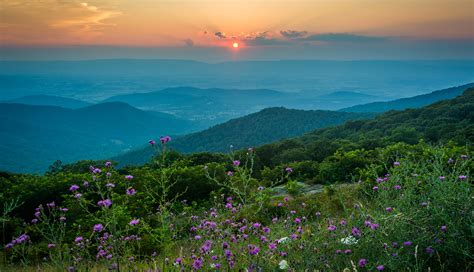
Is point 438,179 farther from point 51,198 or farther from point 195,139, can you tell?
point 195,139

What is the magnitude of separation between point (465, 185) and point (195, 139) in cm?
13216

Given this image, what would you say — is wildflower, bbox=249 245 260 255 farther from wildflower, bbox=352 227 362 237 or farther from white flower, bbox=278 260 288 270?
wildflower, bbox=352 227 362 237

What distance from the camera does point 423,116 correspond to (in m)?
44.3

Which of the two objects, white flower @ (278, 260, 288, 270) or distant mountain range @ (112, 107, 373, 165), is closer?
white flower @ (278, 260, 288, 270)

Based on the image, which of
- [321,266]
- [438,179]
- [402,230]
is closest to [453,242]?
[402,230]

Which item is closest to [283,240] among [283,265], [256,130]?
[283,265]

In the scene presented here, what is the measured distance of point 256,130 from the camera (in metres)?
135

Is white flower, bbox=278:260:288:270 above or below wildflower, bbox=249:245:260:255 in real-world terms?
below

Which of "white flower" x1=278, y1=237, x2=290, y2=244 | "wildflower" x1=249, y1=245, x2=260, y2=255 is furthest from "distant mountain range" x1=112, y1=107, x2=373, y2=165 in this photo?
"wildflower" x1=249, y1=245, x2=260, y2=255

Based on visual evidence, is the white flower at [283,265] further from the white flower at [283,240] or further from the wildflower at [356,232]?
the wildflower at [356,232]

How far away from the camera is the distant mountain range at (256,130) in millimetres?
128375

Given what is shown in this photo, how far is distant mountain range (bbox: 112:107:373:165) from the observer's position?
128 m

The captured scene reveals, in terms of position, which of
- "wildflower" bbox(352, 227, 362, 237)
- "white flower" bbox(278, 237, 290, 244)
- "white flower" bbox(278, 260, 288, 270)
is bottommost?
"white flower" bbox(278, 237, 290, 244)

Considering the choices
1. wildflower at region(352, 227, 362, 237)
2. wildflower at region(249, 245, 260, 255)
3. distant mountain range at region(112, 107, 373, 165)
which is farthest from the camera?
distant mountain range at region(112, 107, 373, 165)
